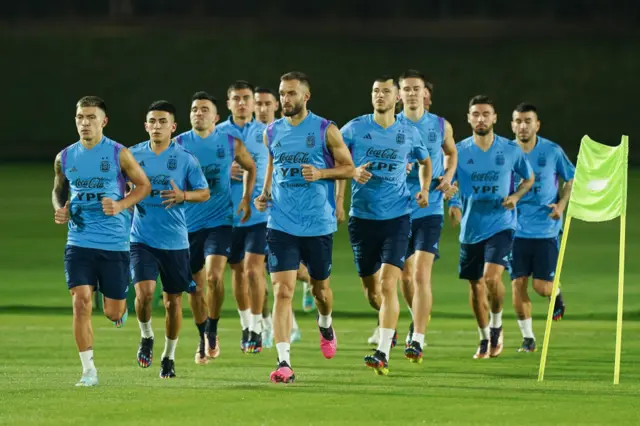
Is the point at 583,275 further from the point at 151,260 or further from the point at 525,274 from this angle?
the point at 151,260

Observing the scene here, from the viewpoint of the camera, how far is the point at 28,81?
29469 millimetres

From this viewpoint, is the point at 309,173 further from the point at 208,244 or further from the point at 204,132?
the point at 204,132

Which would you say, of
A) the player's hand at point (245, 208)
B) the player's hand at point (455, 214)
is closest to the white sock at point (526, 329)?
the player's hand at point (455, 214)

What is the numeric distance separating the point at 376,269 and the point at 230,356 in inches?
70.4

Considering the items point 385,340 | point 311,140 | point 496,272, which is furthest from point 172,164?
point 496,272

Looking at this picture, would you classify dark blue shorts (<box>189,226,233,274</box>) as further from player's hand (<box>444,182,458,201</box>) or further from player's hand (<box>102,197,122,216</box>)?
player's hand (<box>102,197,122,216</box>)

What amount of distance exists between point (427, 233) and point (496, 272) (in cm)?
93

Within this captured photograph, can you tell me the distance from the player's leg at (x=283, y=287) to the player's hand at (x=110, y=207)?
1.16 meters

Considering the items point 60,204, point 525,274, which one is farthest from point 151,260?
point 525,274

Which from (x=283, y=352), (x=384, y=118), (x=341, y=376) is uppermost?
(x=384, y=118)

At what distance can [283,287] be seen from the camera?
1095 cm

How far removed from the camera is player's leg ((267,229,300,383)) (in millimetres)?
10672

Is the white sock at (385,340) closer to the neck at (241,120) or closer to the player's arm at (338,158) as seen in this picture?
the player's arm at (338,158)

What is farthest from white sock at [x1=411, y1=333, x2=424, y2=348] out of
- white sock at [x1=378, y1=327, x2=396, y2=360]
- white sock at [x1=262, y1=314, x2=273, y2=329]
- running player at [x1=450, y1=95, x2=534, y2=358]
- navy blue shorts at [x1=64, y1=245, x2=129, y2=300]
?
navy blue shorts at [x1=64, y1=245, x2=129, y2=300]
